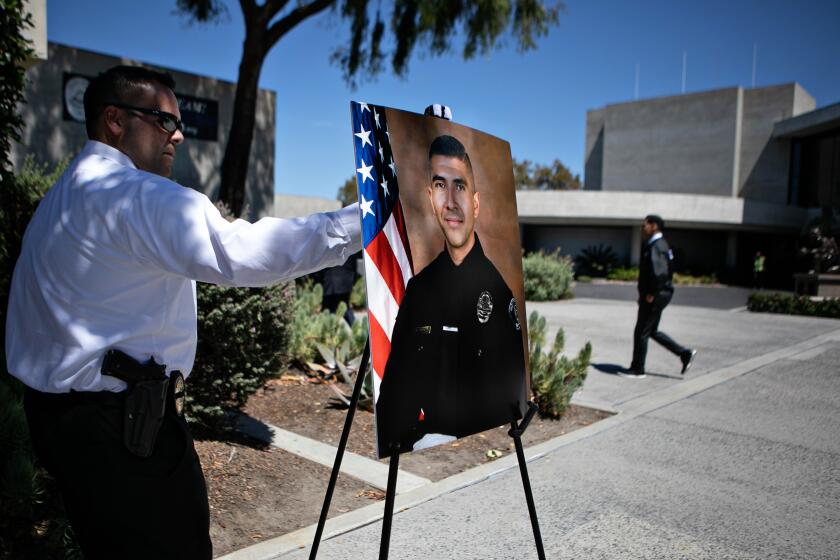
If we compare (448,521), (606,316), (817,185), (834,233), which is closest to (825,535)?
(448,521)

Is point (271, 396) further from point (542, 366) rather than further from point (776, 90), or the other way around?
point (776, 90)

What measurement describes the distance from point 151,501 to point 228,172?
1276 centimetres

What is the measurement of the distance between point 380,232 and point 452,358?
0.67 metres

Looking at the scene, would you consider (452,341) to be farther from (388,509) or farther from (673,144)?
(673,144)

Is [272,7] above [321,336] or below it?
above

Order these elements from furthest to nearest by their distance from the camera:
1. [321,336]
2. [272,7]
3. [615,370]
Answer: [272,7]
[615,370]
[321,336]

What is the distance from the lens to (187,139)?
552 inches

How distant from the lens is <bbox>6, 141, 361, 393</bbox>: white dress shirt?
1.62 m

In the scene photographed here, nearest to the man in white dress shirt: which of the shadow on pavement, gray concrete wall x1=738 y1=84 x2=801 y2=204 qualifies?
the shadow on pavement

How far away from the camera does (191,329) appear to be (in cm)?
193

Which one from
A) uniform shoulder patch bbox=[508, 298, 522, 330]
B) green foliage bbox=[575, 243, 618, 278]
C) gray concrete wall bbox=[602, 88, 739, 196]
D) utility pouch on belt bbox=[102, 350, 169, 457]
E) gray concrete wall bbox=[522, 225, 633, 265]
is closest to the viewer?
utility pouch on belt bbox=[102, 350, 169, 457]

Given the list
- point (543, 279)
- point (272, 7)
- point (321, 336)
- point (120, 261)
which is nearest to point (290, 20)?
point (272, 7)

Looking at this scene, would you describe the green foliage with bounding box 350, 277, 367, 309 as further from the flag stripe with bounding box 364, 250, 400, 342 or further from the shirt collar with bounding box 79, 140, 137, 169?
the shirt collar with bounding box 79, 140, 137, 169

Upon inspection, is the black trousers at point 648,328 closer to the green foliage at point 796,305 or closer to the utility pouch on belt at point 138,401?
the utility pouch on belt at point 138,401
